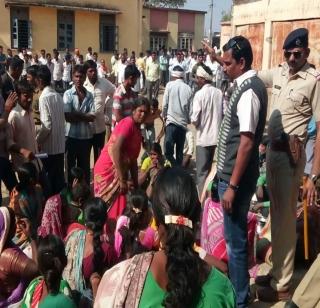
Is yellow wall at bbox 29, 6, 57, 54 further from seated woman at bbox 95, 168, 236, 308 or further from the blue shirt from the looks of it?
seated woman at bbox 95, 168, 236, 308

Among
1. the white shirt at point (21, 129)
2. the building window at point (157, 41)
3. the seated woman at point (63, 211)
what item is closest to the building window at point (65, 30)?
the building window at point (157, 41)

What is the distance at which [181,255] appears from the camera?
5.02 ft

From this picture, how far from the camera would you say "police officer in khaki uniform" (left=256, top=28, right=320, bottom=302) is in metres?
3.30

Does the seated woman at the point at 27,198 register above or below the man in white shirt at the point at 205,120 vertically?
below

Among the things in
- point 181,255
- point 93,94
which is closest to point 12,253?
point 181,255

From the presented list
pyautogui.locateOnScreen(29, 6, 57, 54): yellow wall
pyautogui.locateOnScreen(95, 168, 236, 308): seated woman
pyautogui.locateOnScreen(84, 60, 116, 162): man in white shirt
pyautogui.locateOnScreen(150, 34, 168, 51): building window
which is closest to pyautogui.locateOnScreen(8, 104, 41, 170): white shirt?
pyautogui.locateOnScreen(84, 60, 116, 162): man in white shirt

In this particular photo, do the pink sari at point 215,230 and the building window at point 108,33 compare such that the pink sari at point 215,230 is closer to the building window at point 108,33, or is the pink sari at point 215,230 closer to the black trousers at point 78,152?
the black trousers at point 78,152

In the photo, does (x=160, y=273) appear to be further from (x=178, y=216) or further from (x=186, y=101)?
(x=186, y=101)

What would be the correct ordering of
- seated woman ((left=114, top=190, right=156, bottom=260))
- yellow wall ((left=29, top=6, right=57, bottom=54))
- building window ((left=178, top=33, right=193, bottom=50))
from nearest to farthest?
seated woman ((left=114, top=190, right=156, bottom=260))
yellow wall ((left=29, top=6, right=57, bottom=54))
building window ((left=178, top=33, right=193, bottom=50))

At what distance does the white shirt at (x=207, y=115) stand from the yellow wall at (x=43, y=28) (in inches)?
784

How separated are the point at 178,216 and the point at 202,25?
3603 cm

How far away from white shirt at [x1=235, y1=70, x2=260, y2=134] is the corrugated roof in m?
22.4

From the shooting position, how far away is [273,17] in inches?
403

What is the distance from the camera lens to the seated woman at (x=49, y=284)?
2.31 metres
